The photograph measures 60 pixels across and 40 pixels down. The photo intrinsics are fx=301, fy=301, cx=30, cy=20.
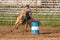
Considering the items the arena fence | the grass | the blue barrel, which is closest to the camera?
the blue barrel

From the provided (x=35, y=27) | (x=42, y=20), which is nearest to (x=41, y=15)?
(x=42, y=20)

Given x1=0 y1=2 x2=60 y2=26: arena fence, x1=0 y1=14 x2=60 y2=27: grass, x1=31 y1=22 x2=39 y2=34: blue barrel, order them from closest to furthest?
x1=31 y1=22 x2=39 y2=34: blue barrel < x1=0 y1=14 x2=60 y2=27: grass < x1=0 y1=2 x2=60 y2=26: arena fence

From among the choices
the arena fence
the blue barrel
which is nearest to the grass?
the arena fence

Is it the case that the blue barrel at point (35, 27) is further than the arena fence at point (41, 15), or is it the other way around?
the arena fence at point (41, 15)

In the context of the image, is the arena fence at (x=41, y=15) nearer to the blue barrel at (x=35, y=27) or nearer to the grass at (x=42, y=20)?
the grass at (x=42, y=20)

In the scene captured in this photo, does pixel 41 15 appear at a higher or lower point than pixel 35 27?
lower

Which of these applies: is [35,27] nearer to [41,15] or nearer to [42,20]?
[42,20]

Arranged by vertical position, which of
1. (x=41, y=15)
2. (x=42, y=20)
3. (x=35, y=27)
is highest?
(x=35, y=27)

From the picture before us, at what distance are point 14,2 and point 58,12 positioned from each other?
3774mm

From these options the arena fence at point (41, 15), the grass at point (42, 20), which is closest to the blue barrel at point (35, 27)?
the grass at point (42, 20)

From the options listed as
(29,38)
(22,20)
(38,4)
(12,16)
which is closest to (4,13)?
(12,16)

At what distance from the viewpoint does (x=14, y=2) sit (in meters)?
24.7

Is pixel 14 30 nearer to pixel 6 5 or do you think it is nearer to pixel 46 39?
pixel 46 39

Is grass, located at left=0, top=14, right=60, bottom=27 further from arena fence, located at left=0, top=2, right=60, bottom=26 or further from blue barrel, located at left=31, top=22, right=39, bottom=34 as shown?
blue barrel, located at left=31, top=22, right=39, bottom=34
